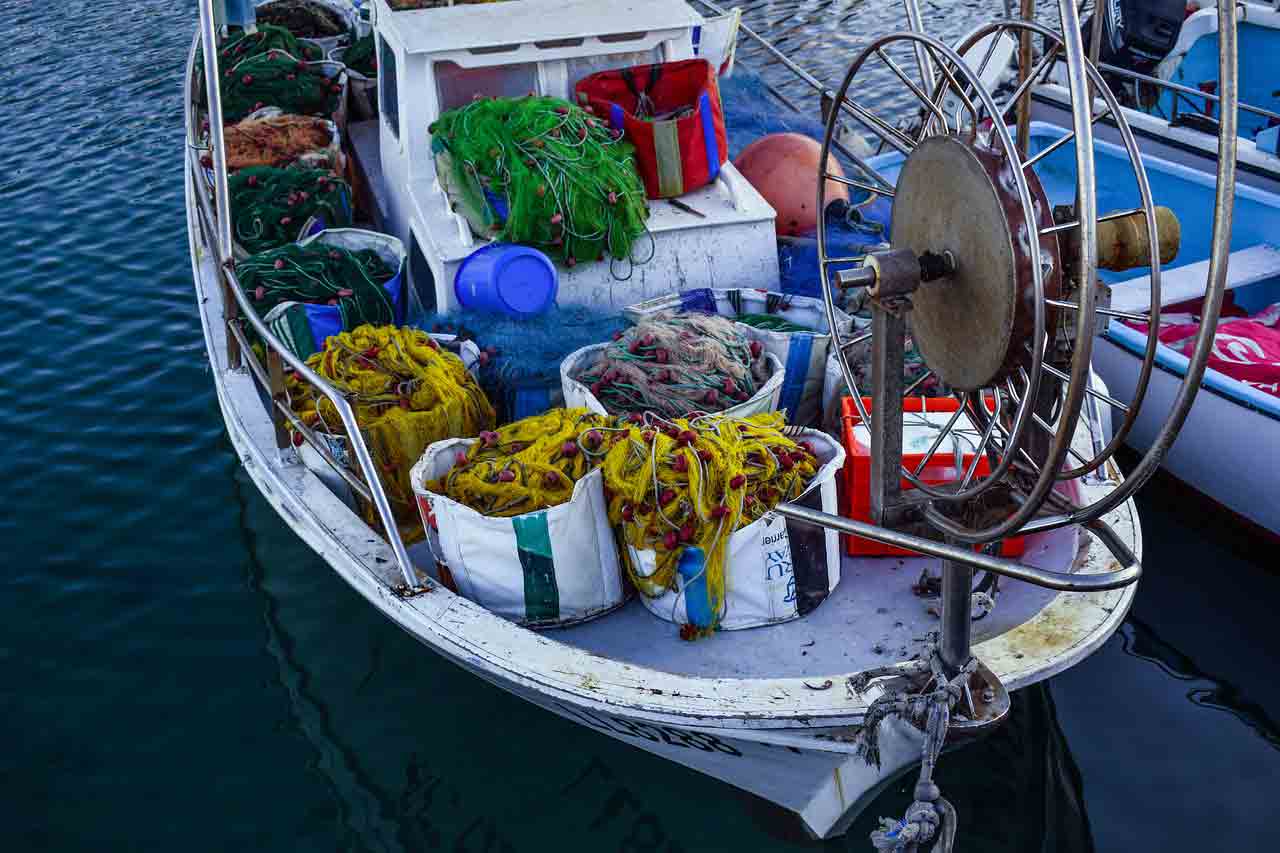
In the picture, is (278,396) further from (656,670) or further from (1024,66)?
(1024,66)

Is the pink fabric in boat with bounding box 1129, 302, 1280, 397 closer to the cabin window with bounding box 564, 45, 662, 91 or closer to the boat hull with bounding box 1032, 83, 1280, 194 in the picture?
the boat hull with bounding box 1032, 83, 1280, 194

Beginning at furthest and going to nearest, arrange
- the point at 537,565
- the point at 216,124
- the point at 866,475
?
the point at 216,124, the point at 866,475, the point at 537,565

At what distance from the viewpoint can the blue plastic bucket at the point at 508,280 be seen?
5203mm

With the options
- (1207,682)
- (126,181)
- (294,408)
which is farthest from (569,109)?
(126,181)

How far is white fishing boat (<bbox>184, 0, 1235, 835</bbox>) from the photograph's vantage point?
2.39 meters

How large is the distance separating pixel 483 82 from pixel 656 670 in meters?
3.58

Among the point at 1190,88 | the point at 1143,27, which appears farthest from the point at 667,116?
the point at 1143,27

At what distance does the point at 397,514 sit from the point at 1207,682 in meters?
3.91

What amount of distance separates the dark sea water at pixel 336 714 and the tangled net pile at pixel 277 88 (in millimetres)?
2190

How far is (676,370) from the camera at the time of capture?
4.66 meters

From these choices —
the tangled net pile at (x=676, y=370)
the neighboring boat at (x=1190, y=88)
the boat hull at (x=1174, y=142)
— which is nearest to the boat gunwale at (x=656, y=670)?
the tangled net pile at (x=676, y=370)

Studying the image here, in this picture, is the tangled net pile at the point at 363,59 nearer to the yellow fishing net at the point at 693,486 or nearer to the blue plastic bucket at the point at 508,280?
the blue plastic bucket at the point at 508,280

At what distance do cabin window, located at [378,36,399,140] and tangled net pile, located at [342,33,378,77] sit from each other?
2.52 metres

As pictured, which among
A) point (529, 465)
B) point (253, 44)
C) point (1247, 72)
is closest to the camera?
point (529, 465)
